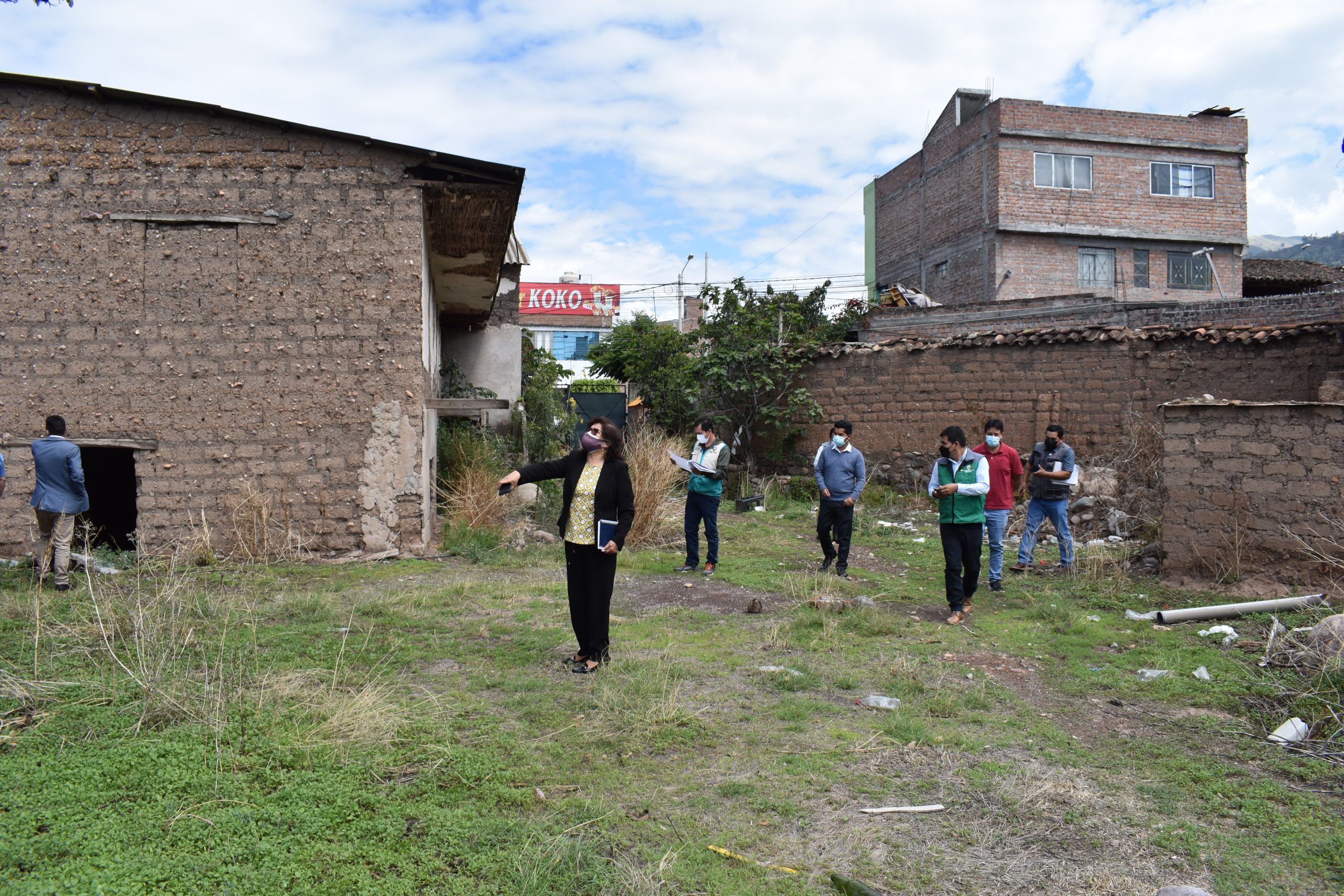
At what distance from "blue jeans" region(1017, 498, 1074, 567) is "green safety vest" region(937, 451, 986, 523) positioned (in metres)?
2.60

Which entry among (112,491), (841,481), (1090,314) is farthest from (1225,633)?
(1090,314)

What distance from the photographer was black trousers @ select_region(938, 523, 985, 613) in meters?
7.21

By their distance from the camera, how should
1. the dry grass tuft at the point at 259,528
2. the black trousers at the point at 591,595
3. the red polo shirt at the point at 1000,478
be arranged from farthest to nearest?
1. the dry grass tuft at the point at 259,528
2. the red polo shirt at the point at 1000,478
3. the black trousers at the point at 591,595

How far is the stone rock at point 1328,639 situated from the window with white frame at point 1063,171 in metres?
23.7

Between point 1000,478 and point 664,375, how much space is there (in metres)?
11.0

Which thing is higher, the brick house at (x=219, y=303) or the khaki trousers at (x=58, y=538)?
the brick house at (x=219, y=303)

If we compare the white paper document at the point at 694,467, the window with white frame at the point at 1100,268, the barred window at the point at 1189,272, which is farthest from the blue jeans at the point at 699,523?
the barred window at the point at 1189,272

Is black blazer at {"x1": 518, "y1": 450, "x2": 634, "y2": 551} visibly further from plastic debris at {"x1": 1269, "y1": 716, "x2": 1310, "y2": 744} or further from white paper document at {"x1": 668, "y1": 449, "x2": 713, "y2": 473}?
plastic debris at {"x1": 1269, "y1": 716, "x2": 1310, "y2": 744}

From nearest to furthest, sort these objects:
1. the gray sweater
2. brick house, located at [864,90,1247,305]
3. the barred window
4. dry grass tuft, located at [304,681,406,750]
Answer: dry grass tuft, located at [304,681,406,750] → the gray sweater → brick house, located at [864,90,1247,305] → the barred window

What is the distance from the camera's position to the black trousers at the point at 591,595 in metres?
5.52

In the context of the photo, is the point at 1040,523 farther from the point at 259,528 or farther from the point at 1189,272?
the point at 1189,272

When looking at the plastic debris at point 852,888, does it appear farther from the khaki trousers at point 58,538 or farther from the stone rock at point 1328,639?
the khaki trousers at point 58,538

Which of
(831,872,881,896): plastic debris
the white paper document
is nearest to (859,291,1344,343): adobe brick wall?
the white paper document

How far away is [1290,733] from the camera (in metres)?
4.54
